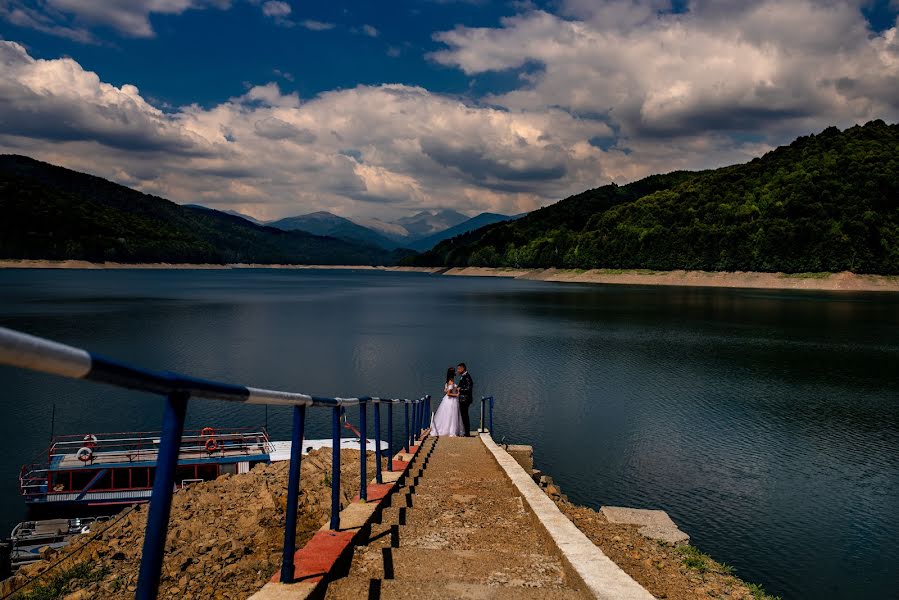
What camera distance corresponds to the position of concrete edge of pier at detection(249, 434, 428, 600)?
3992 millimetres

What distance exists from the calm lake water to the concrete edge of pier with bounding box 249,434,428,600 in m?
12.6

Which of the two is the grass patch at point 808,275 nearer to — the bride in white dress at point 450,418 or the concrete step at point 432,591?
the bride in white dress at point 450,418

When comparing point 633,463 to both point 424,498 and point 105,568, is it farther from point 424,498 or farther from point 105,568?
point 105,568

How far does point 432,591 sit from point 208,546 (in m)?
6.39

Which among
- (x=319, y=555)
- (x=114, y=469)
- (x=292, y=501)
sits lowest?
(x=114, y=469)

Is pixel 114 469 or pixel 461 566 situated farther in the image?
pixel 114 469

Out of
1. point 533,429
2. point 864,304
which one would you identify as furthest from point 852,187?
point 533,429

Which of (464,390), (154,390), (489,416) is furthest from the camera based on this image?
(489,416)

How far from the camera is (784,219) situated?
144875 millimetres

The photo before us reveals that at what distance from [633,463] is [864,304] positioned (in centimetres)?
9526

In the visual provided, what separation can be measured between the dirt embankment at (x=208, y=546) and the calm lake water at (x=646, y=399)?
10629 mm

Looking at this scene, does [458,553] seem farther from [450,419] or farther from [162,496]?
[450,419]

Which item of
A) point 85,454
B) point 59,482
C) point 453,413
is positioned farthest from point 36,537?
point 453,413

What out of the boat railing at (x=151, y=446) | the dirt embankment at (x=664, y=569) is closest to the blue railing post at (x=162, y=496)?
the dirt embankment at (x=664, y=569)
